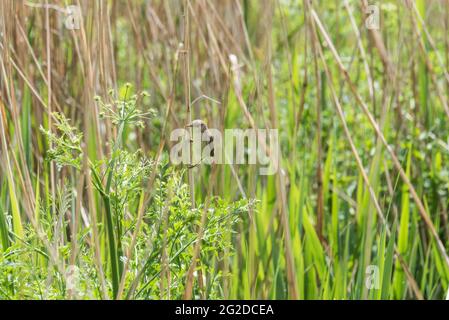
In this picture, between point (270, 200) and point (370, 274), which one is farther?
point (270, 200)

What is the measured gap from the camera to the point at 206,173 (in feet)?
5.32

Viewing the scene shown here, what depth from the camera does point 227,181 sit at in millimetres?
1331

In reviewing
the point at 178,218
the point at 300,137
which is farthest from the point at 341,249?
the point at 178,218

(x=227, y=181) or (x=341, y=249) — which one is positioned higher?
(x=227, y=181)

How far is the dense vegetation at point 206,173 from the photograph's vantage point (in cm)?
92

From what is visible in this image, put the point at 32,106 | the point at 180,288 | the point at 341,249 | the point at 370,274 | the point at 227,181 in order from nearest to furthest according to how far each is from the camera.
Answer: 1. the point at 180,288
2. the point at 370,274
3. the point at 227,181
4. the point at 341,249
5. the point at 32,106

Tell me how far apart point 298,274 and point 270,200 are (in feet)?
0.84

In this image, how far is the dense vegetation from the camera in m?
0.92
